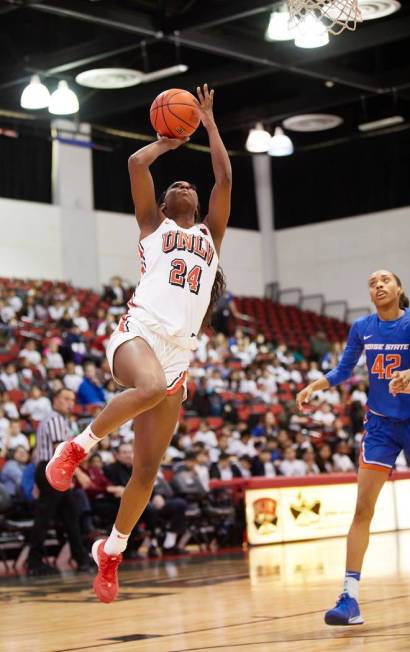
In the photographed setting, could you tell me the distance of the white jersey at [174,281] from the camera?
538cm

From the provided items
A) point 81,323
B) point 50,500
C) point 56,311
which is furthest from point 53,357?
point 50,500

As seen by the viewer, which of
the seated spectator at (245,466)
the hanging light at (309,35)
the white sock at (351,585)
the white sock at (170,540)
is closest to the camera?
the white sock at (351,585)

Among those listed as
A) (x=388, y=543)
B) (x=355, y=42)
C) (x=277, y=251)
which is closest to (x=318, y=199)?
(x=277, y=251)

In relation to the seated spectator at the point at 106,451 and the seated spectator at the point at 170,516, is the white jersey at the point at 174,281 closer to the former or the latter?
the seated spectator at the point at 170,516

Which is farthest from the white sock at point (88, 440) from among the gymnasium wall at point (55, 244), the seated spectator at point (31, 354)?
the gymnasium wall at point (55, 244)

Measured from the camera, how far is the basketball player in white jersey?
536 centimetres

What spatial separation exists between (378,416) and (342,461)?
11682 millimetres

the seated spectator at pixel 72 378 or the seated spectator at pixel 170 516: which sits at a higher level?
the seated spectator at pixel 72 378

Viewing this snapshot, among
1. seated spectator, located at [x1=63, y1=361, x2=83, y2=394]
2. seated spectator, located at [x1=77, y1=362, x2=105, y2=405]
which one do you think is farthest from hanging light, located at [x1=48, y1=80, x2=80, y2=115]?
seated spectator, located at [x1=77, y1=362, x2=105, y2=405]

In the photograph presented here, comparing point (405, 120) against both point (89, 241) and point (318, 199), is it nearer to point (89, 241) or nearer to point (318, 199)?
point (318, 199)

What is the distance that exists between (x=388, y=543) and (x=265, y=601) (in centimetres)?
615

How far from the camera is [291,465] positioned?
54.4 ft

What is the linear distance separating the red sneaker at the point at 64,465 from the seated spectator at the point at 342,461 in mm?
12690

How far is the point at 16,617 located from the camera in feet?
23.7
